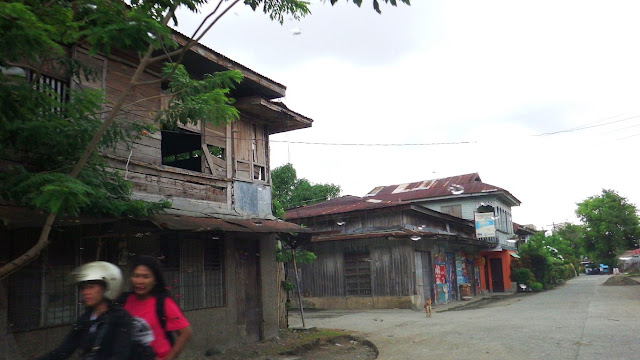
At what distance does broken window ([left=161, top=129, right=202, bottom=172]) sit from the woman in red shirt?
8062mm

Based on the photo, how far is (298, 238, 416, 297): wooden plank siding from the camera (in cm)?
2078

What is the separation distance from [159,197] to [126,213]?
2.47m

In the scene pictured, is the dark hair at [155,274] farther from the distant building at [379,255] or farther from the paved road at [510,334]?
the distant building at [379,255]

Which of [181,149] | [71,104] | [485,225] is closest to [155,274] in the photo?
[71,104]

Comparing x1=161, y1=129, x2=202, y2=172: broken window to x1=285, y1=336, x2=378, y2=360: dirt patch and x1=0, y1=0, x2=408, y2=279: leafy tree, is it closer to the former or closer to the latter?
x1=0, y1=0, x2=408, y2=279: leafy tree

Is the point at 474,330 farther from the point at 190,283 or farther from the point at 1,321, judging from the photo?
the point at 1,321

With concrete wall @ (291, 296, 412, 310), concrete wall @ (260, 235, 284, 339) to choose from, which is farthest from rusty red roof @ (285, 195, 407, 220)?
concrete wall @ (260, 235, 284, 339)

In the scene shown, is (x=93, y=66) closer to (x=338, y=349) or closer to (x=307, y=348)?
(x=307, y=348)

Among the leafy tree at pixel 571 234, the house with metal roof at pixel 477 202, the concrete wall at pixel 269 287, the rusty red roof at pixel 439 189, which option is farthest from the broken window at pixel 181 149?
the leafy tree at pixel 571 234

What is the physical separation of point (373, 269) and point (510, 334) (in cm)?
996

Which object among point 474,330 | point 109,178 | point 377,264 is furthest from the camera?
point 377,264

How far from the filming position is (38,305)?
299 inches

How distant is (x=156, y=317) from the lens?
366 centimetres

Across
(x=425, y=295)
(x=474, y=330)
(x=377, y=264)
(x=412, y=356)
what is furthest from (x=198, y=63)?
(x=425, y=295)
